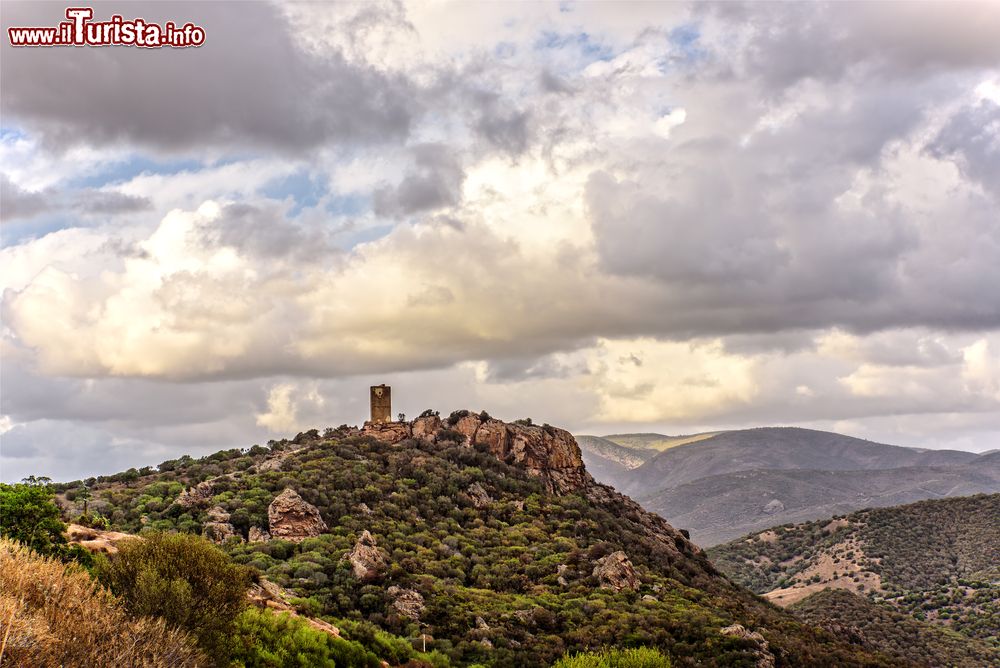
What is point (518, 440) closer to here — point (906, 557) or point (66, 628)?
point (66, 628)

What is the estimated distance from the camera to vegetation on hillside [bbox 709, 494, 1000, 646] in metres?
136

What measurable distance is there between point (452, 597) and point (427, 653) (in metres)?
10.7

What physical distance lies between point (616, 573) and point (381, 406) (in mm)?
41202

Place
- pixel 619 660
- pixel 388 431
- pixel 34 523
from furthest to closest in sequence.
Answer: pixel 388 431
pixel 619 660
pixel 34 523

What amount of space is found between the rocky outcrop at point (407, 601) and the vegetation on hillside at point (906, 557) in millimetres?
92696

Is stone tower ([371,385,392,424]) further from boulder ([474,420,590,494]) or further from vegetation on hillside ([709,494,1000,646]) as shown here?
vegetation on hillside ([709,494,1000,646])

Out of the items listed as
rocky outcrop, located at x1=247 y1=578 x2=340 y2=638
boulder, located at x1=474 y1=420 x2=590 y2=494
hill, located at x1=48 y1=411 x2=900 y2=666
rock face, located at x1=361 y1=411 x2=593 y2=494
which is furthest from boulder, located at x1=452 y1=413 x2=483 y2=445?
rocky outcrop, located at x1=247 y1=578 x2=340 y2=638

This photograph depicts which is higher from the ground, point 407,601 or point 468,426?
point 468,426

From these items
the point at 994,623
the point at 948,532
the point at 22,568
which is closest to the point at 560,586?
the point at 22,568

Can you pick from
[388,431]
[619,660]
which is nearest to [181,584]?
[619,660]

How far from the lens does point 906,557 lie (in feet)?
537

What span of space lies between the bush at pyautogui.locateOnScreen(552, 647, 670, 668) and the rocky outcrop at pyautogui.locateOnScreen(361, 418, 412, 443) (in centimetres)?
5165

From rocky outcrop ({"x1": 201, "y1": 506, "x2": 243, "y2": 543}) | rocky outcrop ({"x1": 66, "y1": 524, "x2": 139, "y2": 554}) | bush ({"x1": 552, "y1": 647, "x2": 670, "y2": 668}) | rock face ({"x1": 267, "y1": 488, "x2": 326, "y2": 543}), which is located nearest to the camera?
rocky outcrop ({"x1": 66, "y1": 524, "x2": 139, "y2": 554})

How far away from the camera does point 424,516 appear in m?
86.2
